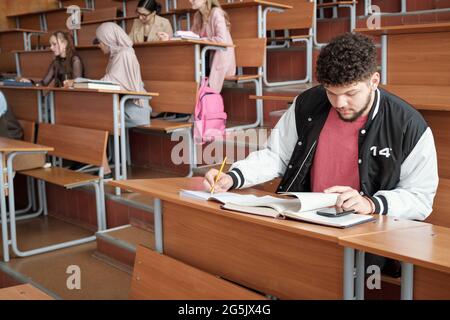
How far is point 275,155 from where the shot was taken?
189 centimetres

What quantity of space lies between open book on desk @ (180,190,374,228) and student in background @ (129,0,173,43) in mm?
3026

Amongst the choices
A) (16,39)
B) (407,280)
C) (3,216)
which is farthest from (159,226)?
(16,39)

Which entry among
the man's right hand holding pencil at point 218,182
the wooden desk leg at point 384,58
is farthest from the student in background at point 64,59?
the man's right hand holding pencil at point 218,182

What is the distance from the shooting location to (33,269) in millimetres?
2848

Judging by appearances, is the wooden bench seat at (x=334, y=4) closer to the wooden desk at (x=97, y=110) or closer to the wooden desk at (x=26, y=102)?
the wooden desk at (x=97, y=110)

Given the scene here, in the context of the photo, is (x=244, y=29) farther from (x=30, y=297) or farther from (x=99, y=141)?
(x=30, y=297)

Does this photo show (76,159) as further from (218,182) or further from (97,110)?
(218,182)

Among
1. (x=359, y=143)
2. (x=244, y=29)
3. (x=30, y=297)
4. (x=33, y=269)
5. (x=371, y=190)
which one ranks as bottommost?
(x=33, y=269)

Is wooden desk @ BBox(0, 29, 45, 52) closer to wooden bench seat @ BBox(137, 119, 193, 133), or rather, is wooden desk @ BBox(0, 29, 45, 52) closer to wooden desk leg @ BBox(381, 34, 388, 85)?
wooden bench seat @ BBox(137, 119, 193, 133)

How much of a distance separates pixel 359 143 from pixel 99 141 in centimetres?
189

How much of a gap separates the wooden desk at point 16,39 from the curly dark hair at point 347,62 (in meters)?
4.99

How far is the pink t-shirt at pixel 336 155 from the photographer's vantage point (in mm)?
1691

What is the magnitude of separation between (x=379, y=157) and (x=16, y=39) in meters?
5.24
